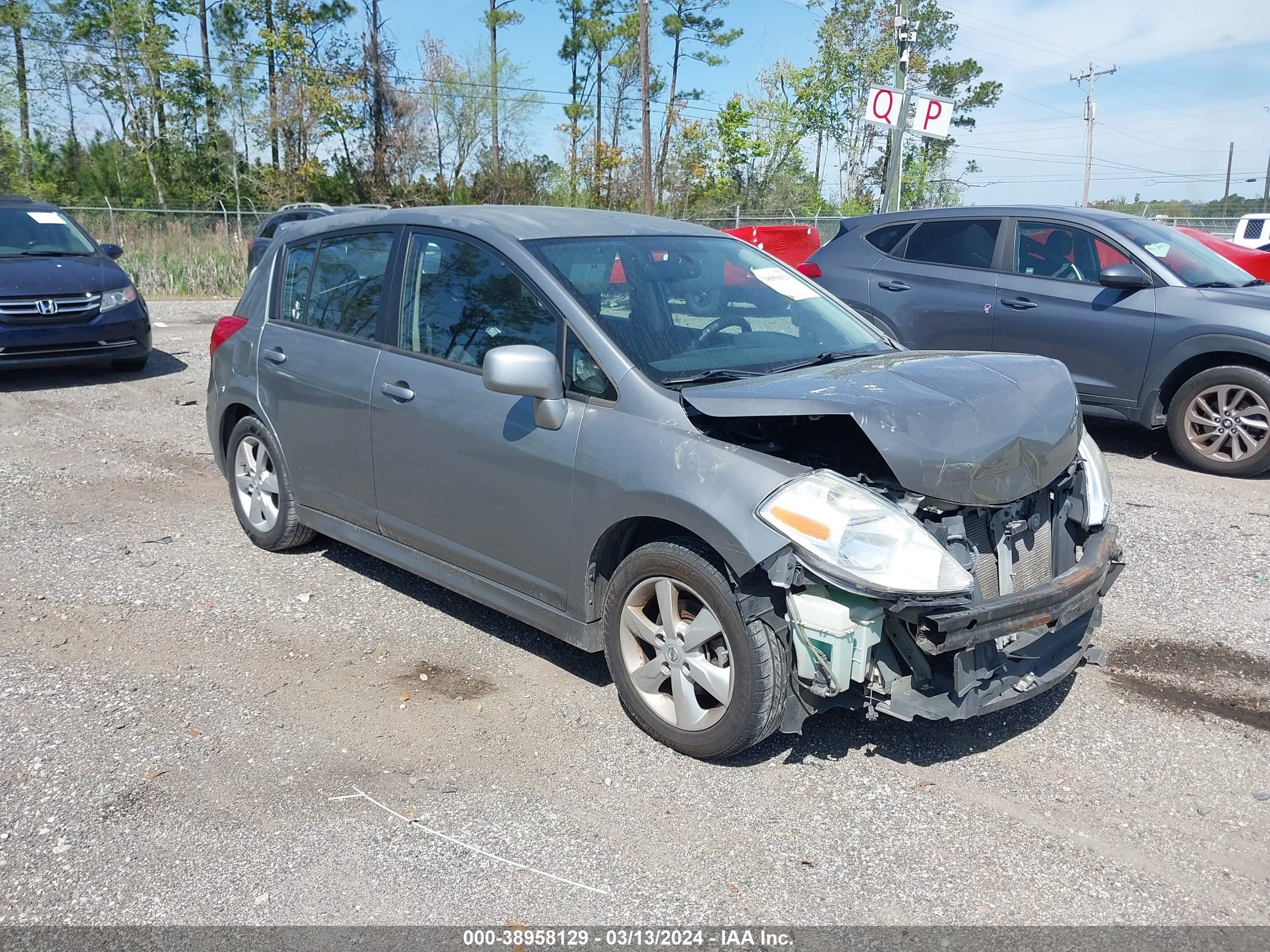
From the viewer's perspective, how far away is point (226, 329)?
568cm

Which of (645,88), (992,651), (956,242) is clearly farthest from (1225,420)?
(645,88)

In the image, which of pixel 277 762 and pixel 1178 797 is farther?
pixel 277 762

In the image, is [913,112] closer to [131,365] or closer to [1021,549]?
[131,365]

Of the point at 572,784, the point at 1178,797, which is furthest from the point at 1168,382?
the point at 572,784

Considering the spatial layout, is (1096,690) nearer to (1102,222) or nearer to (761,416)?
(761,416)

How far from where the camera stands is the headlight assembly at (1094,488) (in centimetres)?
395

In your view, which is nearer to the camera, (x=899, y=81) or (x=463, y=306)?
(x=463, y=306)

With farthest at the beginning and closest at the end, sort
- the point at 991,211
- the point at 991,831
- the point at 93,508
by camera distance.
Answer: the point at 991,211, the point at 93,508, the point at 991,831

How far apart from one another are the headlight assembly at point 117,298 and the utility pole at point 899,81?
11.0 m

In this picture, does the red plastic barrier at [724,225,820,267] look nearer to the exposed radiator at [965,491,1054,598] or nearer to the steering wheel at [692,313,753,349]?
the steering wheel at [692,313,753,349]

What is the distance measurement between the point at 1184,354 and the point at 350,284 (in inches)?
231

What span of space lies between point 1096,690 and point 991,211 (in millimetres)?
5283

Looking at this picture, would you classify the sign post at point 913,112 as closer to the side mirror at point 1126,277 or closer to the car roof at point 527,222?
the side mirror at point 1126,277

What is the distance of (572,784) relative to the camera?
3.45 metres
